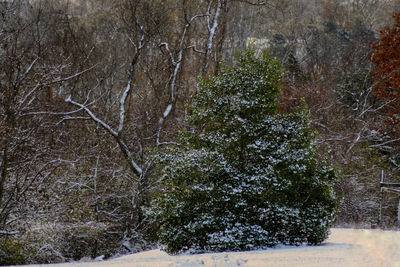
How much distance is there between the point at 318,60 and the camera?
2958 centimetres

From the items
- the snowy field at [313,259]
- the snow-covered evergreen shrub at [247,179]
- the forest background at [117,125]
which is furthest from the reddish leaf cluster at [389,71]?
the snowy field at [313,259]

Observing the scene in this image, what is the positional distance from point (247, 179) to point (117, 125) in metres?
9.93

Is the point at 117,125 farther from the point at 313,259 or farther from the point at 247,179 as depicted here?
the point at 313,259

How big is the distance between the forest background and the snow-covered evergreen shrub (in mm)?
822

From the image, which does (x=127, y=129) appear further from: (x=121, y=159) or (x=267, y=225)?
(x=267, y=225)

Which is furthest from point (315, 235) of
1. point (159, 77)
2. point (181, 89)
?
point (181, 89)

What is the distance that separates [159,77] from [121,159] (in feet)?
14.0

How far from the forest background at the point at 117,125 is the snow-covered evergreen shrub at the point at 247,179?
0.82m

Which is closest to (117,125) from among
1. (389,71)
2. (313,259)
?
(313,259)

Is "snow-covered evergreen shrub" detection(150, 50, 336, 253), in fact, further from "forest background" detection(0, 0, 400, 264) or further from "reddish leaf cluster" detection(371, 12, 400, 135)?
"reddish leaf cluster" detection(371, 12, 400, 135)

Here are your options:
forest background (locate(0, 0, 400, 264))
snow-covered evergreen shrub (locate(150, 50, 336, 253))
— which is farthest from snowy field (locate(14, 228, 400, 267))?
forest background (locate(0, 0, 400, 264))

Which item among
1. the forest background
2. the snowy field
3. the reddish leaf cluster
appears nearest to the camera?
the snowy field

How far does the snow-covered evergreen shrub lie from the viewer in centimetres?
825

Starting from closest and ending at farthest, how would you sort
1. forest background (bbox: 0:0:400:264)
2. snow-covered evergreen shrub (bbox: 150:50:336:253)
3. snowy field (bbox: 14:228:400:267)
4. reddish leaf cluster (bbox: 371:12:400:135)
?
1. snowy field (bbox: 14:228:400:267)
2. snow-covered evergreen shrub (bbox: 150:50:336:253)
3. forest background (bbox: 0:0:400:264)
4. reddish leaf cluster (bbox: 371:12:400:135)
